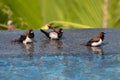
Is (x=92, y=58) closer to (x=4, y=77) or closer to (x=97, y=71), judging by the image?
(x=97, y=71)

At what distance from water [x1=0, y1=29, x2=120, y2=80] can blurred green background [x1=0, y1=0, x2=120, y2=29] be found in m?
2.31

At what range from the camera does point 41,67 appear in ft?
24.5

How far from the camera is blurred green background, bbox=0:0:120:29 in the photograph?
11.5 metres

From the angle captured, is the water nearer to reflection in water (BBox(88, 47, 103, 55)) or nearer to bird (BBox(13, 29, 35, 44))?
reflection in water (BBox(88, 47, 103, 55))

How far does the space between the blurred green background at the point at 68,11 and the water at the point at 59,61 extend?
2305mm

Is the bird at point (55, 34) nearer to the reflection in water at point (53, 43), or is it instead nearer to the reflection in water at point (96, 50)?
the reflection in water at point (53, 43)

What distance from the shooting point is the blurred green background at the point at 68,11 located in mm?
11477

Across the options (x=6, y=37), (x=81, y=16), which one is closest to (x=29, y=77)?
(x=6, y=37)

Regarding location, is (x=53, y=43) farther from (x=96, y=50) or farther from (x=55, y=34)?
(x=96, y=50)

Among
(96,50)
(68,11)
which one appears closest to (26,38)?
(96,50)

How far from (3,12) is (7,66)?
4.86 m

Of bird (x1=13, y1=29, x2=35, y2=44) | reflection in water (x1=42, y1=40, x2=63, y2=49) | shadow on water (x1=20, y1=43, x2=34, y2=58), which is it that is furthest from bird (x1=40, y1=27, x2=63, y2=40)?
shadow on water (x1=20, y1=43, x2=34, y2=58)

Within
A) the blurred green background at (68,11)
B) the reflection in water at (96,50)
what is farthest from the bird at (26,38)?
the blurred green background at (68,11)

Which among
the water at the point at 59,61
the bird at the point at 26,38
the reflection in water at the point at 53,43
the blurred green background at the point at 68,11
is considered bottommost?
the water at the point at 59,61
